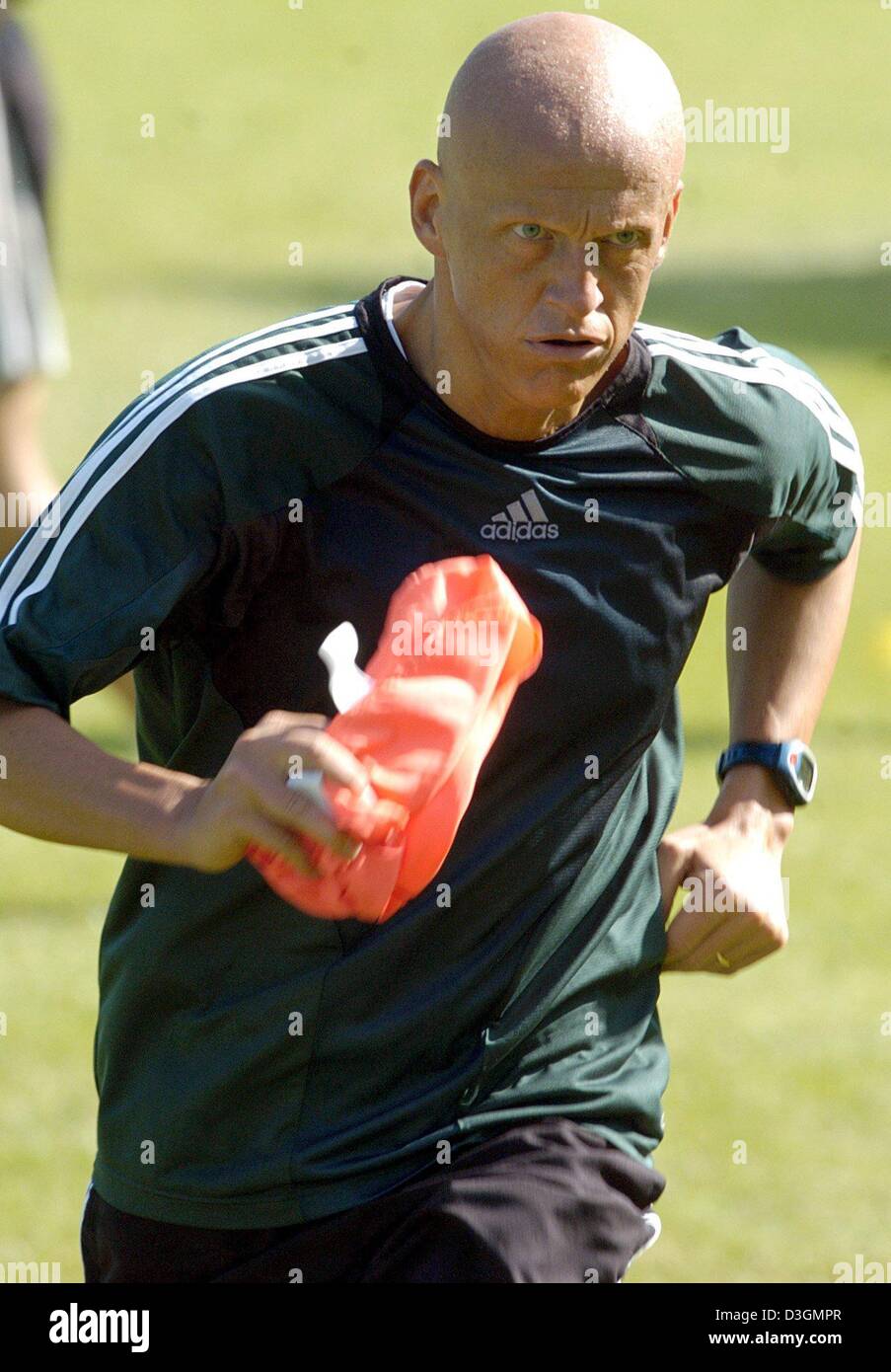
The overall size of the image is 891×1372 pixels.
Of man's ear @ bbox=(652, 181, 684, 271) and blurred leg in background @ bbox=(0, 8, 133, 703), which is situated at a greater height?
blurred leg in background @ bbox=(0, 8, 133, 703)

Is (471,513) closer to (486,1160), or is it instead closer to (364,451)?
(364,451)

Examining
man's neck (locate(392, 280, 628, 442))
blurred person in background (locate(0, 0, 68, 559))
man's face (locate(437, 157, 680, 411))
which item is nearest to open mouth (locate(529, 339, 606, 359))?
man's face (locate(437, 157, 680, 411))

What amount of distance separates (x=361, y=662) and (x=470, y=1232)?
2.49 feet

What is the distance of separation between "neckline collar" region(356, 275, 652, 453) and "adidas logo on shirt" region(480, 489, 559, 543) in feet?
0.24

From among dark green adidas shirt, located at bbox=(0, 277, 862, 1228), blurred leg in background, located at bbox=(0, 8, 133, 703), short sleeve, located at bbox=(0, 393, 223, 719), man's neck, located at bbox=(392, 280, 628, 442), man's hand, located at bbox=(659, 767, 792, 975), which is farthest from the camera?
blurred leg in background, located at bbox=(0, 8, 133, 703)

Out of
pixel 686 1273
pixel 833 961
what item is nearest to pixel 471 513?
pixel 686 1273

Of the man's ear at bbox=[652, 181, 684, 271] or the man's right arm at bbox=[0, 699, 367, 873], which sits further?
the man's ear at bbox=[652, 181, 684, 271]

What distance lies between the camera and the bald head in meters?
2.82

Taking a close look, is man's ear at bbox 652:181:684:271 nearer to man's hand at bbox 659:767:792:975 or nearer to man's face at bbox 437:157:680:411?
man's face at bbox 437:157:680:411

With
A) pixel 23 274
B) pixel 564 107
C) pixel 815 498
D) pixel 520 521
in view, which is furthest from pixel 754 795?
pixel 23 274

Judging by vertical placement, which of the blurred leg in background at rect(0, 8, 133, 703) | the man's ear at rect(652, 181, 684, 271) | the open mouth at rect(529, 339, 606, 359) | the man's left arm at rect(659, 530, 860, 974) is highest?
the blurred leg in background at rect(0, 8, 133, 703)

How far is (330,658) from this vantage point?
9.16 feet

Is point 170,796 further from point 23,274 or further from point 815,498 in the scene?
point 23,274
